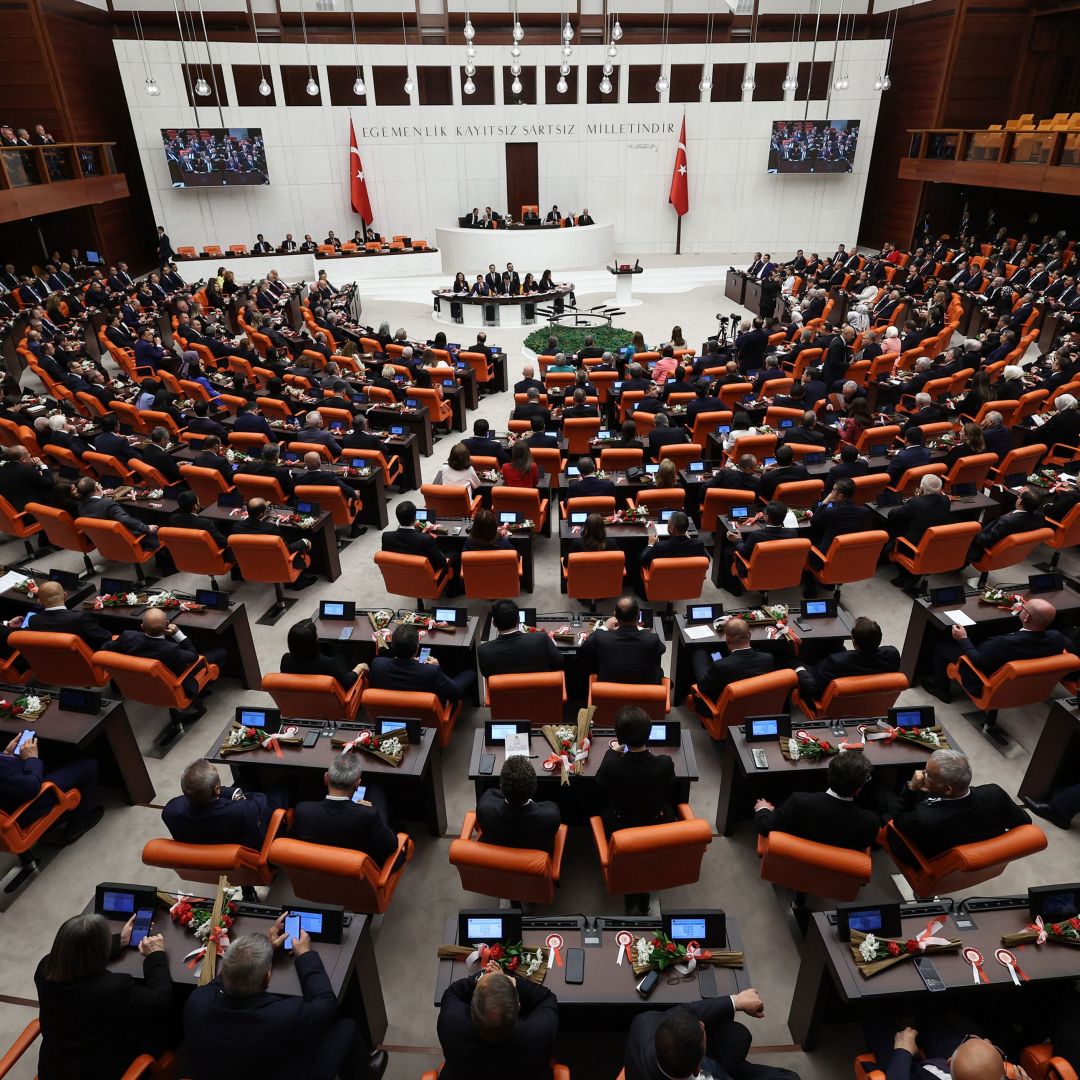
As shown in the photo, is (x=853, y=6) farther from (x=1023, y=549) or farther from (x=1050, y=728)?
(x=1050, y=728)

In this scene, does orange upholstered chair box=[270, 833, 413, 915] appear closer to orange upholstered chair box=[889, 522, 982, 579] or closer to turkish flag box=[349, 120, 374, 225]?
orange upholstered chair box=[889, 522, 982, 579]

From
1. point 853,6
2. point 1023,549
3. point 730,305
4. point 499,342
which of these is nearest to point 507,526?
point 1023,549

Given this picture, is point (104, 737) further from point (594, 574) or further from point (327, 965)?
point (594, 574)

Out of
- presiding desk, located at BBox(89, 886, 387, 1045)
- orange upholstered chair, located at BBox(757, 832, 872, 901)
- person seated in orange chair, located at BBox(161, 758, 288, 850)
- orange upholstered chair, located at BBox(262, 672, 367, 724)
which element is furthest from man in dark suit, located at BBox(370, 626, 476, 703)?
orange upholstered chair, located at BBox(757, 832, 872, 901)

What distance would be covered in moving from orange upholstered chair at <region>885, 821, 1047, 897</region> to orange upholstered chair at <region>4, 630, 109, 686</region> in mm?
5557

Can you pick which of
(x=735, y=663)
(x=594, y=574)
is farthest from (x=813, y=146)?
(x=735, y=663)

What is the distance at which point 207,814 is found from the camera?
3859 mm

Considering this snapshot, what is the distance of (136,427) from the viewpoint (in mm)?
10938

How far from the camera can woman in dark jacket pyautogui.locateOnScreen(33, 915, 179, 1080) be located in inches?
114

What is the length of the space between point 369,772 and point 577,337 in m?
14.1

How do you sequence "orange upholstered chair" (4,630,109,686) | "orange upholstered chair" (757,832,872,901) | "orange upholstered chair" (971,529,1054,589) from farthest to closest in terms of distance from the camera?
"orange upholstered chair" (971,529,1054,589) < "orange upholstered chair" (4,630,109,686) < "orange upholstered chair" (757,832,872,901)

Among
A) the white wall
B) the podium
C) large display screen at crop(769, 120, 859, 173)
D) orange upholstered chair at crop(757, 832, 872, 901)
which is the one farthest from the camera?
large display screen at crop(769, 120, 859, 173)

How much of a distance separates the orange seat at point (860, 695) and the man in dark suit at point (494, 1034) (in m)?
2.79

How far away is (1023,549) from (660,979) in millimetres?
5631
